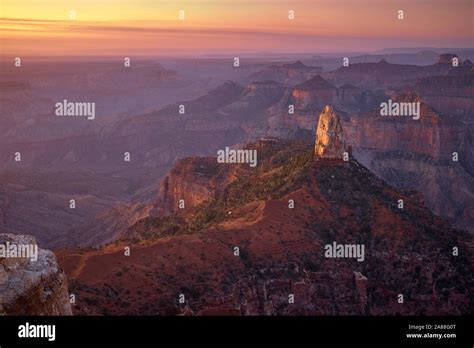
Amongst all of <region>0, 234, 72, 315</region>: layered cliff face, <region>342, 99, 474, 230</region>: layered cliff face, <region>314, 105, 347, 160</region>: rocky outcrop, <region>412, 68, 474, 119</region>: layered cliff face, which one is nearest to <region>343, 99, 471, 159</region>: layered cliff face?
<region>342, 99, 474, 230</region>: layered cliff face

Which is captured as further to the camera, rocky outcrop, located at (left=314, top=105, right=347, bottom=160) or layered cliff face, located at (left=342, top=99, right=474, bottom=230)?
layered cliff face, located at (left=342, top=99, right=474, bottom=230)

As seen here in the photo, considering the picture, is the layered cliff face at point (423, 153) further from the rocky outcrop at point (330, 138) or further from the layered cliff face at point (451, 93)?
the rocky outcrop at point (330, 138)

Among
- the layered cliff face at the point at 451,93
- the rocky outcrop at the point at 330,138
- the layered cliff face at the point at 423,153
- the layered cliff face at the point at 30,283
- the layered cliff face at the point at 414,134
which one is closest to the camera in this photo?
the layered cliff face at the point at 30,283

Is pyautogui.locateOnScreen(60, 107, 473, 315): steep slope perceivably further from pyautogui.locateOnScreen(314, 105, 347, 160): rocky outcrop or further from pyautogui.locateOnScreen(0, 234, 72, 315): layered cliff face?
pyautogui.locateOnScreen(0, 234, 72, 315): layered cliff face

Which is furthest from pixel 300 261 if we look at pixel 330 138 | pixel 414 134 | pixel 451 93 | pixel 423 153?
pixel 451 93

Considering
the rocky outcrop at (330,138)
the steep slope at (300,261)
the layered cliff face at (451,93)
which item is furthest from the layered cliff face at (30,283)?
the layered cliff face at (451,93)

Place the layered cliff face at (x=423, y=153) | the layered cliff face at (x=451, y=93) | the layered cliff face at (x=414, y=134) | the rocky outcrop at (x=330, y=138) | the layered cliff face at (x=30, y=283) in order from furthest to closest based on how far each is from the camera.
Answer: the layered cliff face at (x=451, y=93), the layered cliff face at (x=414, y=134), the layered cliff face at (x=423, y=153), the rocky outcrop at (x=330, y=138), the layered cliff face at (x=30, y=283)
